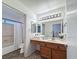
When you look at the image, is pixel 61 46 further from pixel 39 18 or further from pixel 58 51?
pixel 39 18

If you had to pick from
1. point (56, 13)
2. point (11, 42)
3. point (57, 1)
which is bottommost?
point (11, 42)

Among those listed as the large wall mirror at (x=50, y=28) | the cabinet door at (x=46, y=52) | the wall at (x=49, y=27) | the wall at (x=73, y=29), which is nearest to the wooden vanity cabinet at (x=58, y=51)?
the cabinet door at (x=46, y=52)

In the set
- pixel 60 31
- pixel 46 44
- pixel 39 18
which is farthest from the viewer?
pixel 39 18

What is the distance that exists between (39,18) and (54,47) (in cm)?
237

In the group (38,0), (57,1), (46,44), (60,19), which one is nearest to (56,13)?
(60,19)

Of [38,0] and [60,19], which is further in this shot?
[60,19]

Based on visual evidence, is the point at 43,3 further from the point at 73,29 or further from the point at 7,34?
the point at 7,34

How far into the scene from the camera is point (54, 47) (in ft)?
9.02

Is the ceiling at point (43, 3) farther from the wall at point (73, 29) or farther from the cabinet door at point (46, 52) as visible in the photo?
the wall at point (73, 29)

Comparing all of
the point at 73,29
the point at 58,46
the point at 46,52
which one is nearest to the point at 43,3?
the point at 58,46

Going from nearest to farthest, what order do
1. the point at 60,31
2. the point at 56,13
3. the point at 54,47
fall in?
the point at 54,47 < the point at 60,31 < the point at 56,13

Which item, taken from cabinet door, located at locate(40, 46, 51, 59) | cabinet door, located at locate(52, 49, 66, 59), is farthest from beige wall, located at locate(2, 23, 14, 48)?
cabinet door, located at locate(52, 49, 66, 59)

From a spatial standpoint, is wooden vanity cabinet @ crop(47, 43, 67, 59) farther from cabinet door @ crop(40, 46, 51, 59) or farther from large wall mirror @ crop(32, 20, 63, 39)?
large wall mirror @ crop(32, 20, 63, 39)

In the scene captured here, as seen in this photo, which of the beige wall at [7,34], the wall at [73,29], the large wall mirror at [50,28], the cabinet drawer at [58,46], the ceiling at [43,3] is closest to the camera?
the wall at [73,29]
